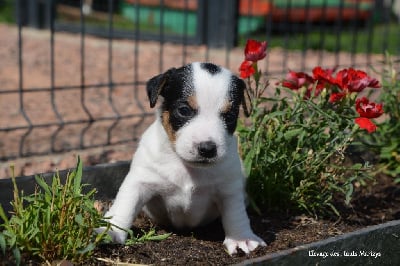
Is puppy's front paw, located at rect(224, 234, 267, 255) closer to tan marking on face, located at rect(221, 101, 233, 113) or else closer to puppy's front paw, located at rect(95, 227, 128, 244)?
puppy's front paw, located at rect(95, 227, 128, 244)

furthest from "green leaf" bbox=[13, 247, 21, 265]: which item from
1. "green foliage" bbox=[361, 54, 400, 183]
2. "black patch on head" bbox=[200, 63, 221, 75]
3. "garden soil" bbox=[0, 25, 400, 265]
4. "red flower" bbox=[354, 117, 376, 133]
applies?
"green foliage" bbox=[361, 54, 400, 183]

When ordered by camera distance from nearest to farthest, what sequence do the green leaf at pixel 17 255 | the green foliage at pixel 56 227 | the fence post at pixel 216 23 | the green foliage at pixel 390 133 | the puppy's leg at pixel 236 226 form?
the green leaf at pixel 17 255, the green foliage at pixel 56 227, the puppy's leg at pixel 236 226, the green foliage at pixel 390 133, the fence post at pixel 216 23

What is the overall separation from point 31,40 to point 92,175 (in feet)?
26.1

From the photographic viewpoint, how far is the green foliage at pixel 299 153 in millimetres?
3875

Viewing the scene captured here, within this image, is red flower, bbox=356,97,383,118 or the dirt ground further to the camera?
red flower, bbox=356,97,383,118

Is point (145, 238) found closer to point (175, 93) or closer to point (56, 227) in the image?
point (56, 227)

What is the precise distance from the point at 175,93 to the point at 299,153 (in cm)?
98

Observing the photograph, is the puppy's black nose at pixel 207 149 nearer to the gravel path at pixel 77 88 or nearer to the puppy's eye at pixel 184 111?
the puppy's eye at pixel 184 111

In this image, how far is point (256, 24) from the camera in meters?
13.2

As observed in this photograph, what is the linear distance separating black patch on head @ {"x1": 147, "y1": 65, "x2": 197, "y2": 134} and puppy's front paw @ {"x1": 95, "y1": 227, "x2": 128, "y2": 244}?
1.70ft

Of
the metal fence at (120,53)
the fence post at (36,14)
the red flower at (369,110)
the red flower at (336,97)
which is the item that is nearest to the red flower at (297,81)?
the red flower at (336,97)

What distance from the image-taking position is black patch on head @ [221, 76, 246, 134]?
3.27 metres

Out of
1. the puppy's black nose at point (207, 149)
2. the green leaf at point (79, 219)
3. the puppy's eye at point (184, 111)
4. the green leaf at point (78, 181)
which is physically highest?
the puppy's eye at point (184, 111)

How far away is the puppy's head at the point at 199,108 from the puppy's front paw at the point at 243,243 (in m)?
0.45
